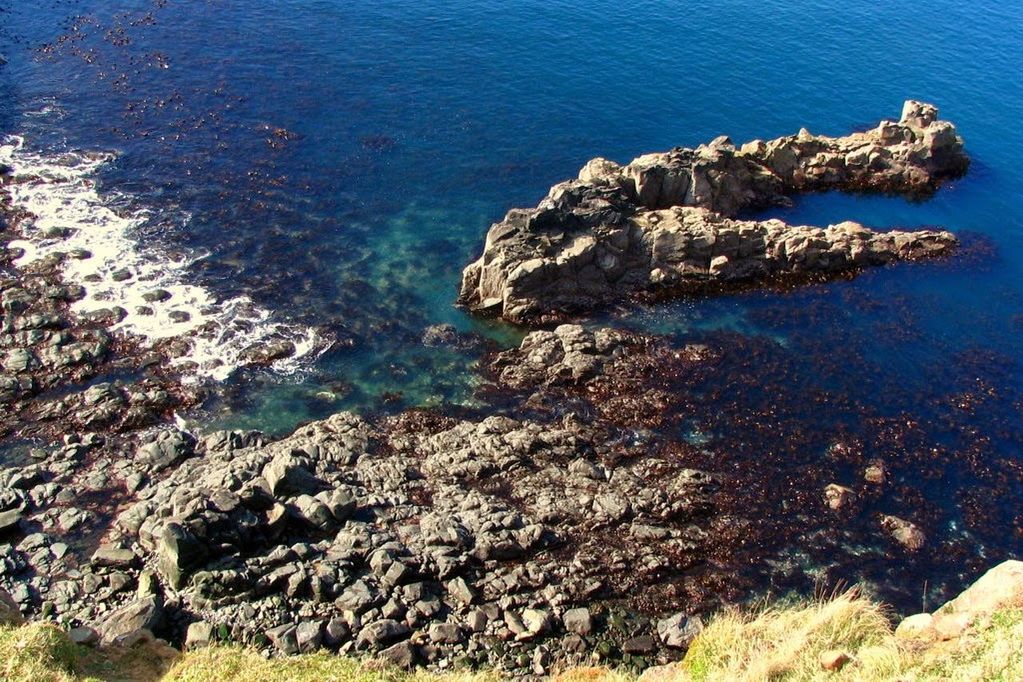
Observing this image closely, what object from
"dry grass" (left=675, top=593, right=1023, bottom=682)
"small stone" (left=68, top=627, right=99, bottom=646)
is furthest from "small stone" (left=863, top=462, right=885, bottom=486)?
"small stone" (left=68, top=627, right=99, bottom=646)

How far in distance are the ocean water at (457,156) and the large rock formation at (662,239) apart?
2.29 m

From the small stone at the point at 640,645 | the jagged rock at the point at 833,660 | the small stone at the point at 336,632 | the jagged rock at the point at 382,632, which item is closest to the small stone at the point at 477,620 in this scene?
the jagged rock at the point at 382,632

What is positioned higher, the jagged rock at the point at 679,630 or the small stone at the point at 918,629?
the small stone at the point at 918,629

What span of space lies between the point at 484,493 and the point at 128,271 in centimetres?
3291

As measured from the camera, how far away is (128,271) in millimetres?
57219

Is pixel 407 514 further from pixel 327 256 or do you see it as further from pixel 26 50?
pixel 26 50

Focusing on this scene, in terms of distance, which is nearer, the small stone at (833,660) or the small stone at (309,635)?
→ the small stone at (833,660)

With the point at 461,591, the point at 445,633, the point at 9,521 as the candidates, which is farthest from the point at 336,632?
the point at 9,521

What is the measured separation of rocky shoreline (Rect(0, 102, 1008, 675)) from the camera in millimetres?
35281

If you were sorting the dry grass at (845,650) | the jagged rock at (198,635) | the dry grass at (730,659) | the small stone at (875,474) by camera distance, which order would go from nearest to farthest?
1. the dry grass at (845,650)
2. the dry grass at (730,659)
3. the jagged rock at (198,635)
4. the small stone at (875,474)

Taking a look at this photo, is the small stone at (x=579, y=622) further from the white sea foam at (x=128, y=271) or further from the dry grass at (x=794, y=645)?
the white sea foam at (x=128, y=271)

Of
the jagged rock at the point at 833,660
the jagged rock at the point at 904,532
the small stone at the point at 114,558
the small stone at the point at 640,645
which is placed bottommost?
the small stone at the point at 114,558

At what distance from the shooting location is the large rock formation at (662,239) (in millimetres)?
57281

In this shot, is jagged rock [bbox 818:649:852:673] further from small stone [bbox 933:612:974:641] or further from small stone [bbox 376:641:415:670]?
small stone [bbox 376:641:415:670]
